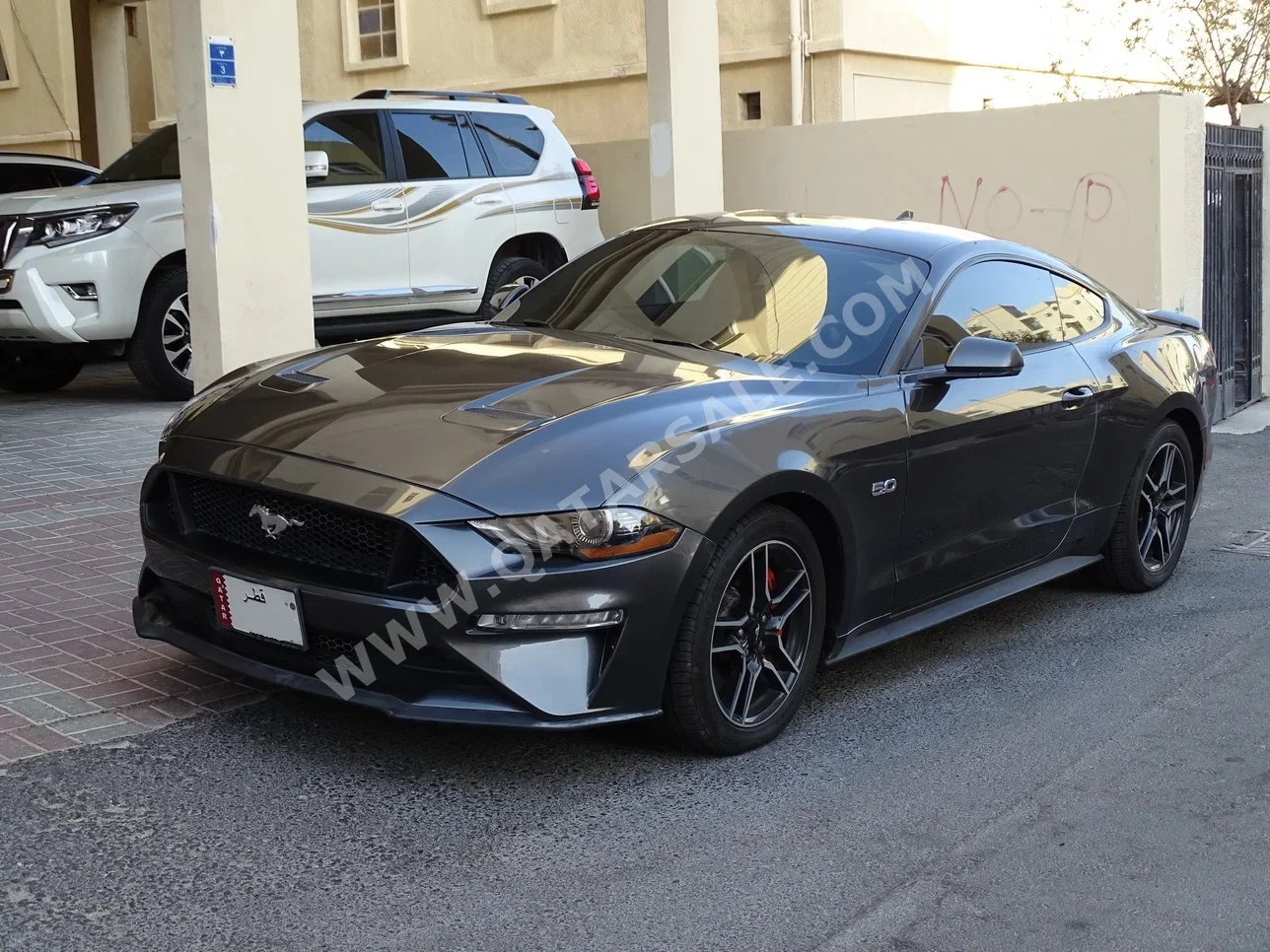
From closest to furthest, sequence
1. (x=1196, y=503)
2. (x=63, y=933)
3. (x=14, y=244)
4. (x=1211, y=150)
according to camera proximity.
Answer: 1. (x=63, y=933)
2. (x=1196, y=503)
3. (x=14, y=244)
4. (x=1211, y=150)

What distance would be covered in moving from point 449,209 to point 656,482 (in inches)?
327

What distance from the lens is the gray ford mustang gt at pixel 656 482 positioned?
3947 mm

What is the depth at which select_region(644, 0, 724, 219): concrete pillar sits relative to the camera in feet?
39.0

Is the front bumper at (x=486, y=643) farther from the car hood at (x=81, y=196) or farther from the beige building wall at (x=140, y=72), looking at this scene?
the beige building wall at (x=140, y=72)

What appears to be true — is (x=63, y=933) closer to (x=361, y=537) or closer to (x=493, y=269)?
(x=361, y=537)

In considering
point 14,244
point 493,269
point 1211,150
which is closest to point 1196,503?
point 1211,150

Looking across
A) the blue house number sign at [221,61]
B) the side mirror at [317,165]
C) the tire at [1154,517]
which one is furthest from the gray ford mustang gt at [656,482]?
the side mirror at [317,165]

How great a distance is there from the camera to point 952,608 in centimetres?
527

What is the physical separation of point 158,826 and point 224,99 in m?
5.20

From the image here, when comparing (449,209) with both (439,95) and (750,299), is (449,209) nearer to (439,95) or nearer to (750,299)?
(439,95)

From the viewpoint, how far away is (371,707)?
156 inches

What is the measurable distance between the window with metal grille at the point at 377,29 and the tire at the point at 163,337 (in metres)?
11.2

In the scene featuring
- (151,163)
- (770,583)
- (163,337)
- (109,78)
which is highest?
(109,78)

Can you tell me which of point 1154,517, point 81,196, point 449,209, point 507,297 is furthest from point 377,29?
point 1154,517
